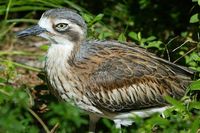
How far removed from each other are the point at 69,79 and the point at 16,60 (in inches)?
102

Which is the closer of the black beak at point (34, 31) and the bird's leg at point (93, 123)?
the black beak at point (34, 31)

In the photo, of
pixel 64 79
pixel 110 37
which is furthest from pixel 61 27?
pixel 110 37

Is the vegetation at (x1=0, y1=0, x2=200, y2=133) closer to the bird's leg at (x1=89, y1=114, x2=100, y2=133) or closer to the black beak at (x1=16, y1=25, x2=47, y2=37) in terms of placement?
the bird's leg at (x1=89, y1=114, x2=100, y2=133)

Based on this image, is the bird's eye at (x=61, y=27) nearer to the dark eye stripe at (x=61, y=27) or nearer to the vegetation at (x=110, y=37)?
the dark eye stripe at (x=61, y=27)

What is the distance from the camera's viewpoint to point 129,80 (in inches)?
226

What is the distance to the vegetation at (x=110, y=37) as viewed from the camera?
5605 millimetres

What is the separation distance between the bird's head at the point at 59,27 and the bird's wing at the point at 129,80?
0.87 ft

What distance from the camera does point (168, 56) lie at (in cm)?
645

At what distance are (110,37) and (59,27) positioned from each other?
197cm

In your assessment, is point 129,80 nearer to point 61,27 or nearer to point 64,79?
point 64,79

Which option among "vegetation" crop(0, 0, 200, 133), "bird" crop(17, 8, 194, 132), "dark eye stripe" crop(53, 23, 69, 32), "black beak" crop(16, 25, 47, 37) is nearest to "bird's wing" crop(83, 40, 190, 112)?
"bird" crop(17, 8, 194, 132)

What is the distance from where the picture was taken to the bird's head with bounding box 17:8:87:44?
18.0 feet

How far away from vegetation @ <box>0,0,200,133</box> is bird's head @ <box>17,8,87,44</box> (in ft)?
1.55

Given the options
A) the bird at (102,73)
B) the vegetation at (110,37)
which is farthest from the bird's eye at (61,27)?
the vegetation at (110,37)
